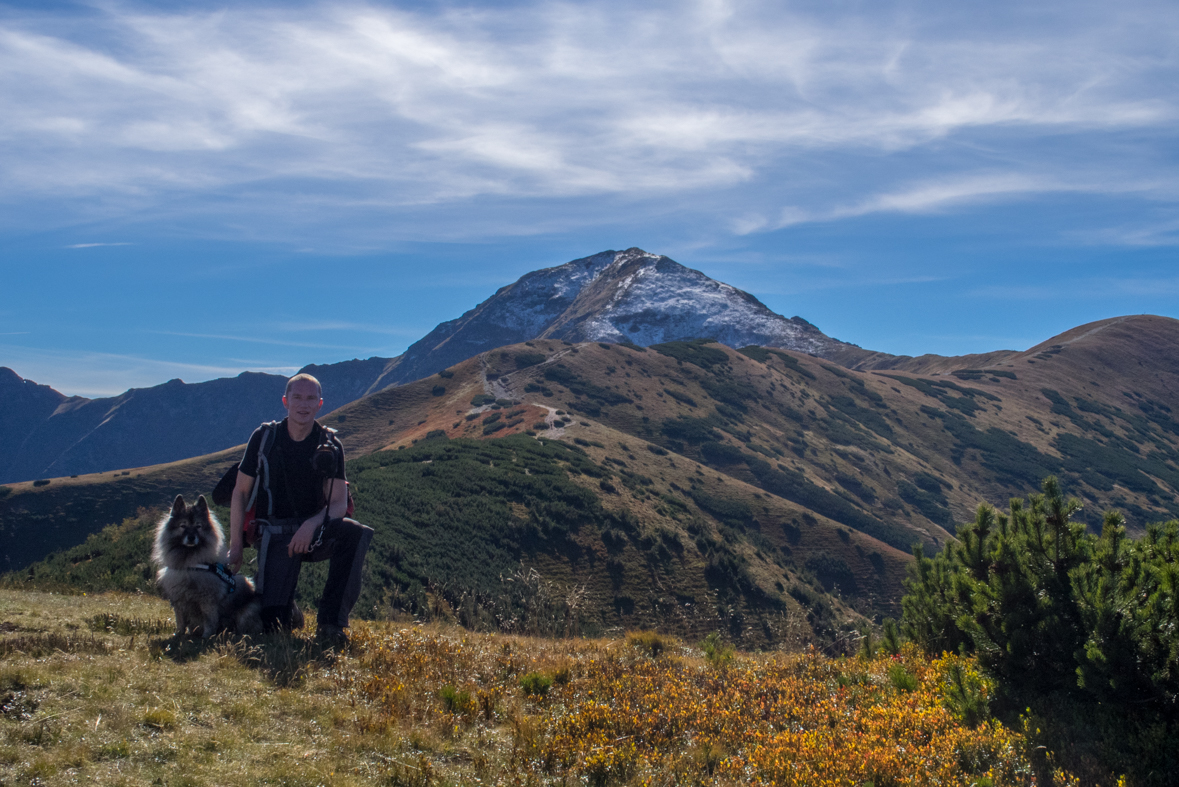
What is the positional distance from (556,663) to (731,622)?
88.3 feet

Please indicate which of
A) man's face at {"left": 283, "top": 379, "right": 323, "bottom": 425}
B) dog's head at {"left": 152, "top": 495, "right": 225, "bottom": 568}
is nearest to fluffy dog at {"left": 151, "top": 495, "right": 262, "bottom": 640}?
dog's head at {"left": 152, "top": 495, "right": 225, "bottom": 568}

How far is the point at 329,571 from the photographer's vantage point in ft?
17.1

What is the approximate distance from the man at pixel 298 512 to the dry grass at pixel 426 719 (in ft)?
1.12

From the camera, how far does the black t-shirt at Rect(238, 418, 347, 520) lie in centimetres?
517

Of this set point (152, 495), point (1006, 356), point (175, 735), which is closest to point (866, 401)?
point (1006, 356)

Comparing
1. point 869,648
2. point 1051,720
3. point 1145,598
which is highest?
point 1145,598

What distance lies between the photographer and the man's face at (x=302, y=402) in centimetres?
508

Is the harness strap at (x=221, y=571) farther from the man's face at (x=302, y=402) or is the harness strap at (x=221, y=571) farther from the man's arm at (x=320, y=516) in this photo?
the man's face at (x=302, y=402)

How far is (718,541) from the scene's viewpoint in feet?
129

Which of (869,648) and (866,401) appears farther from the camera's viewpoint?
(866,401)

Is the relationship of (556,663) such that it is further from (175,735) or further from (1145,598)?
(1145,598)

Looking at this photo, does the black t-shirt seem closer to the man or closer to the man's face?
the man

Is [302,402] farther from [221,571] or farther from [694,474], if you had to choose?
[694,474]

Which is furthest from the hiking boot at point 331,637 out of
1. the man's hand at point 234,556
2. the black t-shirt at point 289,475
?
the black t-shirt at point 289,475
